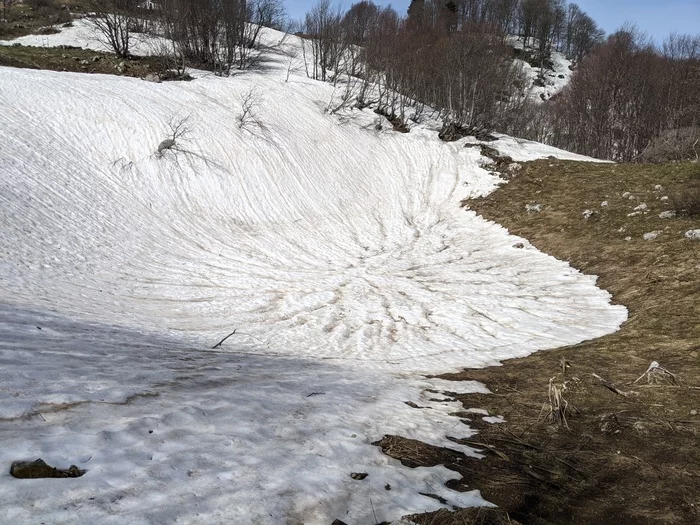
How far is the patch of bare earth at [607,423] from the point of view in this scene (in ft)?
12.6

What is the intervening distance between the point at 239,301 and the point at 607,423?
30.2 ft

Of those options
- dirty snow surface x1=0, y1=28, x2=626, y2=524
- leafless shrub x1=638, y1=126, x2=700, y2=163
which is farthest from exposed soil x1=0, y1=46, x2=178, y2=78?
leafless shrub x1=638, y1=126, x2=700, y2=163

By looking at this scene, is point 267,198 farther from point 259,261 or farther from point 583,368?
point 583,368

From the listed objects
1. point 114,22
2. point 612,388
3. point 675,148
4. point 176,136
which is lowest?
point 612,388

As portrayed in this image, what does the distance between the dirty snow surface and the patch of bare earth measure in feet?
1.25

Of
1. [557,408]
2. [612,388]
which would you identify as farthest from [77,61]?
[612,388]

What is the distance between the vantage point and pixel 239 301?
40.2 ft

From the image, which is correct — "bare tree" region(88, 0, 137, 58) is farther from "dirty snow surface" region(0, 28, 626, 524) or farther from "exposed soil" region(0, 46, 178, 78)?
"dirty snow surface" region(0, 28, 626, 524)

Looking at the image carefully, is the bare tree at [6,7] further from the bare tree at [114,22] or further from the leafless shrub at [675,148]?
the leafless shrub at [675,148]

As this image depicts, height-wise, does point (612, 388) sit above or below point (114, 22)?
below

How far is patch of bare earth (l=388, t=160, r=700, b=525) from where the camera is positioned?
12.6 ft

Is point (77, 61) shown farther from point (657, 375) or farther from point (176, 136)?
point (657, 375)

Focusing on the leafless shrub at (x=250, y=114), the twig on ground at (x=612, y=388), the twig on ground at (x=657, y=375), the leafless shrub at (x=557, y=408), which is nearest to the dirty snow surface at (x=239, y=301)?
the leafless shrub at (x=250, y=114)

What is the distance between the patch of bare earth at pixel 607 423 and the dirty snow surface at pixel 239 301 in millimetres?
381
